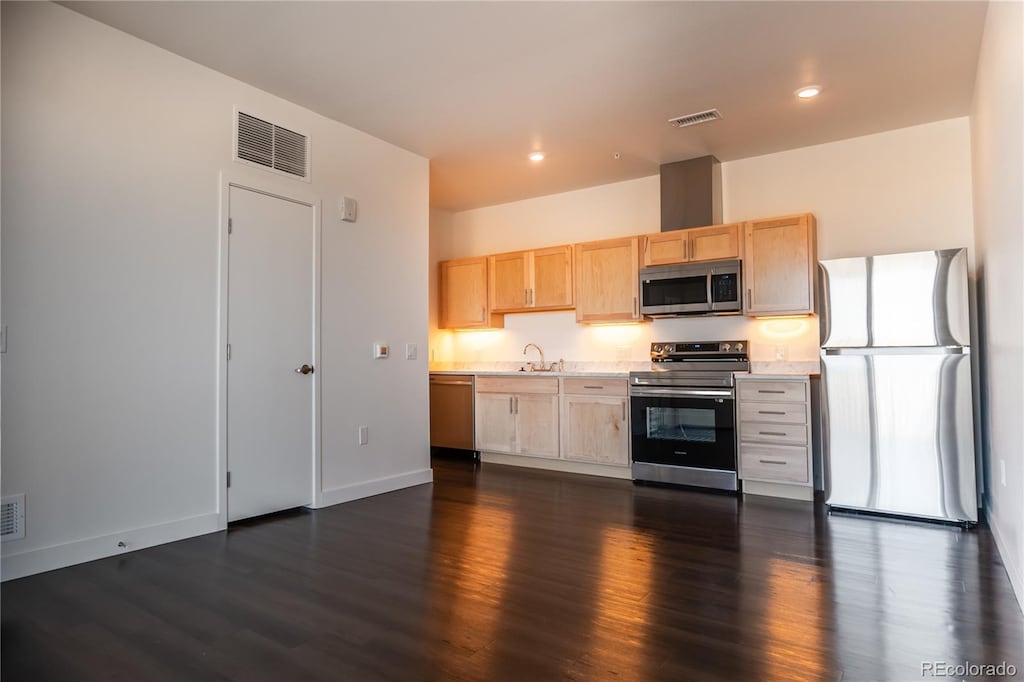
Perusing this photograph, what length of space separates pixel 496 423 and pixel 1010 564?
12.8 ft

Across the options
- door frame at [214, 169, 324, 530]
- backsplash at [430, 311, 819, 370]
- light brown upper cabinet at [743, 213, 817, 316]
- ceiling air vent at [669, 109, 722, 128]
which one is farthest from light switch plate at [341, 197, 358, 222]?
light brown upper cabinet at [743, 213, 817, 316]

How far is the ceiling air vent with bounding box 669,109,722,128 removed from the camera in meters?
4.21

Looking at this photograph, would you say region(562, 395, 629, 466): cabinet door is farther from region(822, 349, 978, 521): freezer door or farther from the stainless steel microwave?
region(822, 349, 978, 521): freezer door

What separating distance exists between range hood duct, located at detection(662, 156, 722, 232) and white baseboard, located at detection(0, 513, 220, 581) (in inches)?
162

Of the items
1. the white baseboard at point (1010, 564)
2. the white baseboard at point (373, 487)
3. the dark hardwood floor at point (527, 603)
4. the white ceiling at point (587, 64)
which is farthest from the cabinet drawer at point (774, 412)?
the white baseboard at point (373, 487)

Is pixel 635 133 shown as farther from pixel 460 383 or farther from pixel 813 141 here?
pixel 460 383

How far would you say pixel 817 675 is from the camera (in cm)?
183

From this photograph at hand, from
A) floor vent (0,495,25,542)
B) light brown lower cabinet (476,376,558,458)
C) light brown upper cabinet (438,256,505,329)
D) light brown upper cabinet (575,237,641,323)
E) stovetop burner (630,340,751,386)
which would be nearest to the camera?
floor vent (0,495,25,542)

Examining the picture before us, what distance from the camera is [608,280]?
548 cm

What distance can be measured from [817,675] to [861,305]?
2727 mm

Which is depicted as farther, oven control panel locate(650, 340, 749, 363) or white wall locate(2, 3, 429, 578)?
oven control panel locate(650, 340, 749, 363)

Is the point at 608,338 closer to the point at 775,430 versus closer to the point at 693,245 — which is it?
the point at 693,245

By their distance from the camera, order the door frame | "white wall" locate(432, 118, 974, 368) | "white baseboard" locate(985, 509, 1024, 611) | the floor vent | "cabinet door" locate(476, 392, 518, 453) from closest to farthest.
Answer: "white baseboard" locate(985, 509, 1024, 611)
the floor vent
the door frame
"white wall" locate(432, 118, 974, 368)
"cabinet door" locate(476, 392, 518, 453)

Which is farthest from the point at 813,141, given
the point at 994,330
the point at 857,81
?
the point at 994,330
